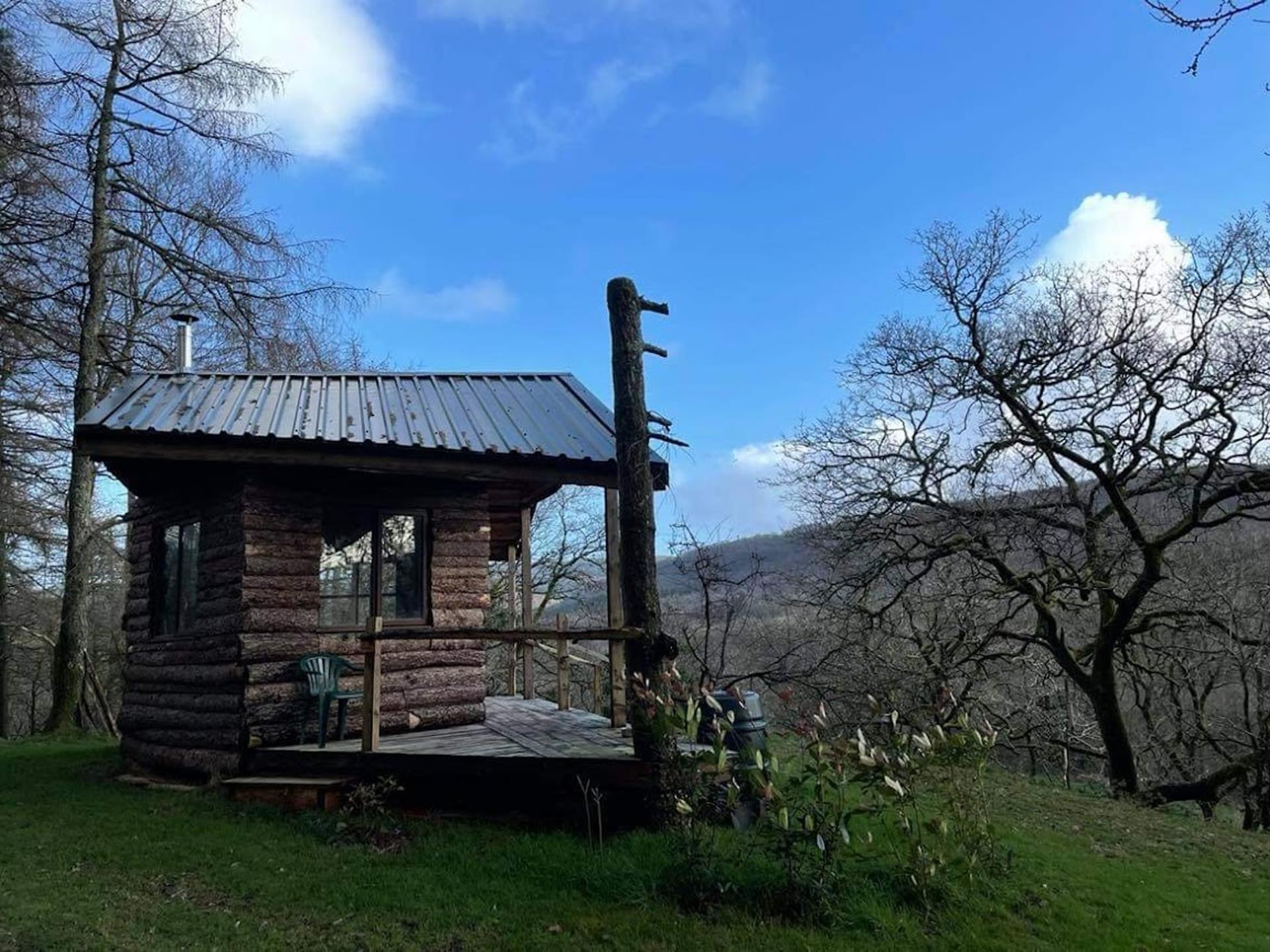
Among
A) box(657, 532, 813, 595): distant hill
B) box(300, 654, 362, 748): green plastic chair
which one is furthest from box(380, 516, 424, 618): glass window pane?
box(657, 532, 813, 595): distant hill

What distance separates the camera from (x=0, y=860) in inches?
237

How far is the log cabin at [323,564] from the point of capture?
7594 millimetres

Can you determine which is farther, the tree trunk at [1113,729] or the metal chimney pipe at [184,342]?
the tree trunk at [1113,729]

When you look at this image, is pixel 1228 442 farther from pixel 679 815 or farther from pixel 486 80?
pixel 486 80

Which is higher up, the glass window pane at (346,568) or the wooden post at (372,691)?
the glass window pane at (346,568)

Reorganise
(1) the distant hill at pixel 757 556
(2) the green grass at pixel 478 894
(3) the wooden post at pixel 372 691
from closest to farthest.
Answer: (2) the green grass at pixel 478 894 → (3) the wooden post at pixel 372 691 → (1) the distant hill at pixel 757 556

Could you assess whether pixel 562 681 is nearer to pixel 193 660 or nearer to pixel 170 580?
pixel 193 660

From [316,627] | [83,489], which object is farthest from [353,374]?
[83,489]

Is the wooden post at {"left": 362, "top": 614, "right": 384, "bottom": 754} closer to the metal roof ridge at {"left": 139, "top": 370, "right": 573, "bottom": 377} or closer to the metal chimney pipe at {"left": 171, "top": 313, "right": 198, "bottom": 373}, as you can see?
the metal roof ridge at {"left": 139, "top": 370, "right": 573, "bottom": 377}

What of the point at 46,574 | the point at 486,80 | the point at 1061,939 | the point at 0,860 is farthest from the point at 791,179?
the point at 46,574

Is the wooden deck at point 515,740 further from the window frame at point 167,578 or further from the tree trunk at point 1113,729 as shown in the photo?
the tree trunk at point 1113,729

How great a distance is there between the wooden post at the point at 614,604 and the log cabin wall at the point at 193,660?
3326mm

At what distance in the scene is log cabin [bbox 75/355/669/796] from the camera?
299 inches

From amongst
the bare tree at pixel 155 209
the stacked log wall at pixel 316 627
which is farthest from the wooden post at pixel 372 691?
the bare tree at pixel 155 209
